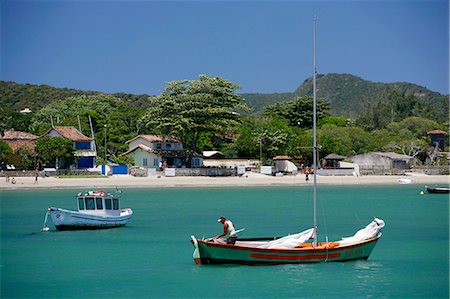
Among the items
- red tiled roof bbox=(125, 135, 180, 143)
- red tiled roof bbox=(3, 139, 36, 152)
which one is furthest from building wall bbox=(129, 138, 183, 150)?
red tiled roof bbox=(3, 139, 36, 152)

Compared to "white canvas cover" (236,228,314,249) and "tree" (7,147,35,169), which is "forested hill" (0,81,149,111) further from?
"white canvas cover" (236,228,314,249)

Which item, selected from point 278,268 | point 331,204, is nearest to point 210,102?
point 331,204

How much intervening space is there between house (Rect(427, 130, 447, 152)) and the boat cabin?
74.0 metres

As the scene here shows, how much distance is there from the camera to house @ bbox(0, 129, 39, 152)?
81.5 m

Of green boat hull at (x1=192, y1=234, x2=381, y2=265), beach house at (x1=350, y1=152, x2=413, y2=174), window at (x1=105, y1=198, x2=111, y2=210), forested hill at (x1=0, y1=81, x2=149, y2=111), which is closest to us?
green boat hull at (x1=192, y1=234, x2=381, y2=265)

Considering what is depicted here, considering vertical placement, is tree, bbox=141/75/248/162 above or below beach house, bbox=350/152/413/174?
above

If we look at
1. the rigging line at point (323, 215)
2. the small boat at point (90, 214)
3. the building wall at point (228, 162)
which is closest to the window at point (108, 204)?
the small boat at point (90, 214)

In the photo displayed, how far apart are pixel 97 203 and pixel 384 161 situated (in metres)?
55.8

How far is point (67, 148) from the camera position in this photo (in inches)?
3113

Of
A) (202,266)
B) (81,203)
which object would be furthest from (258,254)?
(81,203)

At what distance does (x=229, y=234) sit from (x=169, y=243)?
332 inches

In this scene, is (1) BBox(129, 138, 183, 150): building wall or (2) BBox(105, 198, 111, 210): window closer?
(2) BBox(105, 198, 111, 210): window

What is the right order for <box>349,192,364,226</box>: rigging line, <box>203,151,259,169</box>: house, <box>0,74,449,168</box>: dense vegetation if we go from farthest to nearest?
1. <box>203,151,259,169</box>: house
2. <box>0,74,449,168</box>: dense vegetation
3. <box>349,192,364,226</box>: rigging line

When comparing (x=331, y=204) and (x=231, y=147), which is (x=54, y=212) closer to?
(x=331, y=204)
